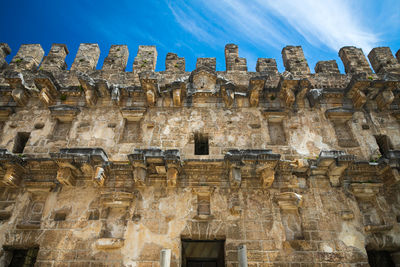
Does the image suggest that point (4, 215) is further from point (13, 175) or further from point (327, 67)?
point (327, 67)

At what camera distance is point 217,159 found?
7.02 meters

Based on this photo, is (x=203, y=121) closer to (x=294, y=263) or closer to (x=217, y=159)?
(x=217, y=159)

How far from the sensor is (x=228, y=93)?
8.36 m

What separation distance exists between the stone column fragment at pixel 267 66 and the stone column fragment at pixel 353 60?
9.18ft

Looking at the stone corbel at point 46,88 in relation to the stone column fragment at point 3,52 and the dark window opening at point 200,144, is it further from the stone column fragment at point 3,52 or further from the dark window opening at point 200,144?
the dark window opening at point 200,144

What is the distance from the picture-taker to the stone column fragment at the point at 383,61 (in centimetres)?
961

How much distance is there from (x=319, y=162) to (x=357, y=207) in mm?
1545

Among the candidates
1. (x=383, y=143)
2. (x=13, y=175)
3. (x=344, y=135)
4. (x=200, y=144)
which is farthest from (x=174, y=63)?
(x=383, y=143)

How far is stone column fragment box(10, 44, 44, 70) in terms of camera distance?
9.74 m

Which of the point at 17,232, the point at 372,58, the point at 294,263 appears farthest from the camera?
the point at 372,58

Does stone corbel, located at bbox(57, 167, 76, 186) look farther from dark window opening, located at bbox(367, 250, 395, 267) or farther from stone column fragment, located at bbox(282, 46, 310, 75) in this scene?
dark window opening, located at bbox(367, 250, 395, 267)

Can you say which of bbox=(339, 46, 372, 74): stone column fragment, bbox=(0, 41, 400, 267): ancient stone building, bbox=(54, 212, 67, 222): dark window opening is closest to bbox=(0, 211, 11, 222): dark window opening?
bbox=(0, 41, 400, 267): ancient stone building

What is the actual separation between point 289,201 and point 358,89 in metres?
4.46

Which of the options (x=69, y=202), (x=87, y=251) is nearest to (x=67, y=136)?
(x=69, y=202)
